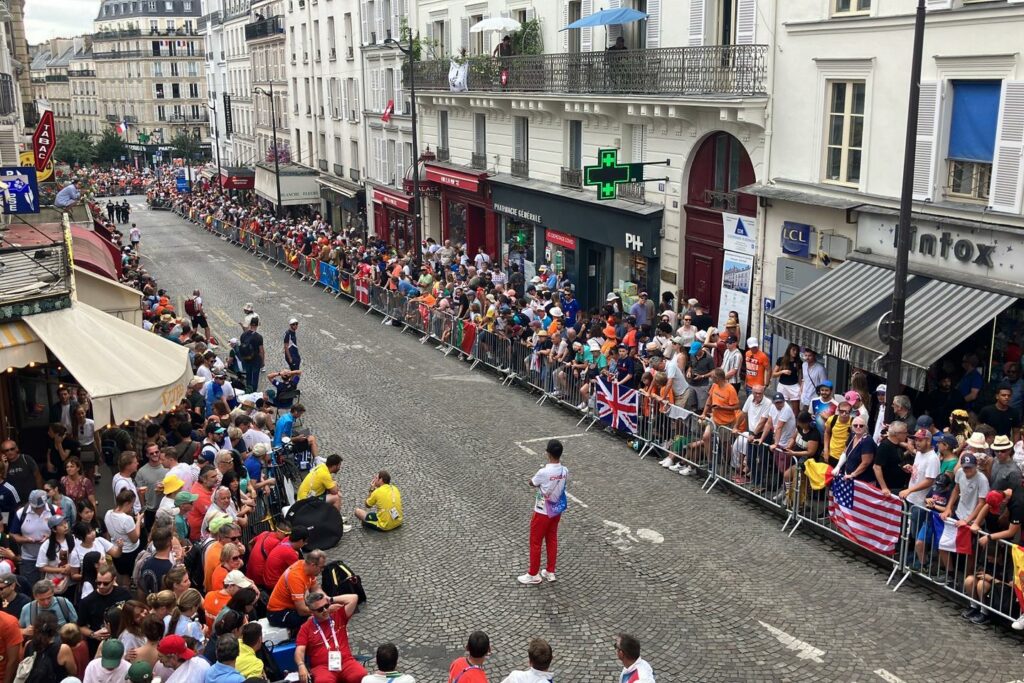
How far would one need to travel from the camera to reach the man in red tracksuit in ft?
36.0

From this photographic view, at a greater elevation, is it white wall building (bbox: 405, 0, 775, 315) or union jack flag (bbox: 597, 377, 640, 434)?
white wall building (bbox: 405, 0, 775, 315)

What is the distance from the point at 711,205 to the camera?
21000 millimetres

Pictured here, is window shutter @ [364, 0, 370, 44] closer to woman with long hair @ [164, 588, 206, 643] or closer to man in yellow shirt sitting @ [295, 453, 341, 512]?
man in yellow shirt sitting @ [295, 453, 341, 512]

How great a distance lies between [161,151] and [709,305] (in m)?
93.1

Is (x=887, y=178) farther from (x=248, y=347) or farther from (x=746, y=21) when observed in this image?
(x=248, y=347)

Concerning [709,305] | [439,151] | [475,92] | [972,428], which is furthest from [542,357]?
[439,151]

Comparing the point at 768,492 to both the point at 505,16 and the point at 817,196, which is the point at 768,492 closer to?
the point at 817,196

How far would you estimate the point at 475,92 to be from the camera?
30.5 metres

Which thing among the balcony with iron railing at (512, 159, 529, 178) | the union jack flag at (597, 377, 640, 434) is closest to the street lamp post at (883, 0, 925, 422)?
the union jack flag at (597, 377, 640, 434)

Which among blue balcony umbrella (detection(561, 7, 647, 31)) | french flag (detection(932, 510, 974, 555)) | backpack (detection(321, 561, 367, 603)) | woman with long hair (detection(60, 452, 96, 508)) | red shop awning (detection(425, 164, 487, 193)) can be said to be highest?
blue balcony umbrella (detection(561, 7, 647, 31))

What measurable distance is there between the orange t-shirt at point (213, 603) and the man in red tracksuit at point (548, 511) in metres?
3.55

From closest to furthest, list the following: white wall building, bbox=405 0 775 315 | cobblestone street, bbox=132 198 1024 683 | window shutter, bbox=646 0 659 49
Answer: cobblestone street, bbox=132 198 1024 683 < white wall building, bbox=405 0 775 315 < window shutter, bbox=646 0 659 49

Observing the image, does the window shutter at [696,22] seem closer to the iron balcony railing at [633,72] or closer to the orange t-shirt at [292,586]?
the iron balcony railing at [633,72]

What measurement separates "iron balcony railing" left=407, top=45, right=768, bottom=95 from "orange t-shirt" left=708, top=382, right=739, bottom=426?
6950 mm
